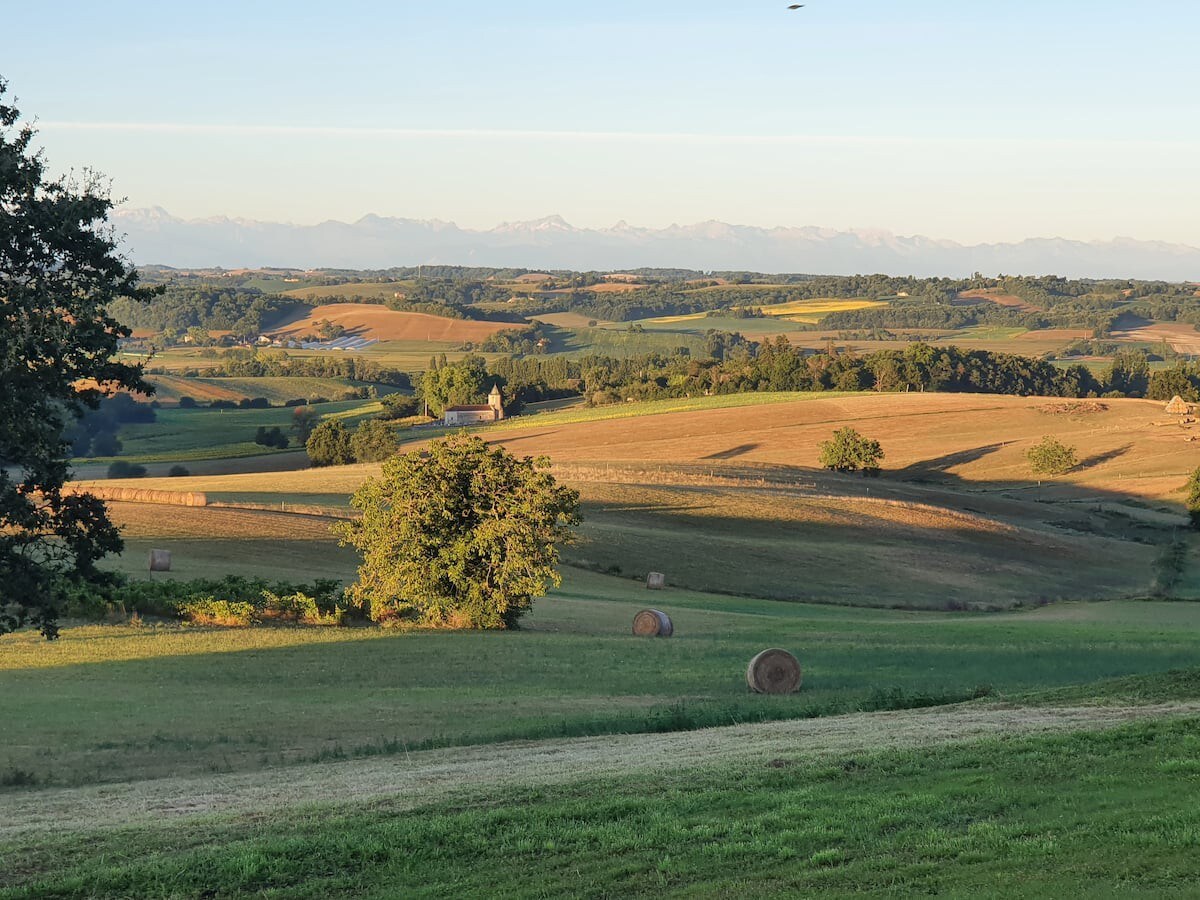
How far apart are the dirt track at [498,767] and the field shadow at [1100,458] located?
3497 inches

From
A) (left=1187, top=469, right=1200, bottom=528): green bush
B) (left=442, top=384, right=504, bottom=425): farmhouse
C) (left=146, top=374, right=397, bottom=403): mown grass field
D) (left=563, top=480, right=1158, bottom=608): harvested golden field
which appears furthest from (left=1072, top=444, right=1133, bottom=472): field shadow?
(left=146, top=374, right=397, bottom=403): mown grass field

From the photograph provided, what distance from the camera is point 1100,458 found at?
106 meters

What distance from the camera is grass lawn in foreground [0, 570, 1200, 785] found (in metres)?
22.8

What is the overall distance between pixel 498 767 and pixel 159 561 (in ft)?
94.8

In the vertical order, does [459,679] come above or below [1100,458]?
above

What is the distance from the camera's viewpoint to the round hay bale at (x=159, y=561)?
44.2 metres

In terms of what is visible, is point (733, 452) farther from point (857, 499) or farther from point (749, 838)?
point (749, 838)

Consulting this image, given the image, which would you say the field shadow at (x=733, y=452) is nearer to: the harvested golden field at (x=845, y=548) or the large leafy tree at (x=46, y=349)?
the harvested golden field at (x=845, y=548)

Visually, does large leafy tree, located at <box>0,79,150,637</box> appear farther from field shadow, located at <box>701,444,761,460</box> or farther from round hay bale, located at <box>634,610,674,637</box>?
field shadow, located at <box>701,444,761,460</box>

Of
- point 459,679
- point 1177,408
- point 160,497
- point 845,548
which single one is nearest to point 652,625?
point 459,679

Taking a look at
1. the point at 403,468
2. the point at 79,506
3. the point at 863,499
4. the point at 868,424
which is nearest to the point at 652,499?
the point at 863,499

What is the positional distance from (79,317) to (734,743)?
11.5 meters

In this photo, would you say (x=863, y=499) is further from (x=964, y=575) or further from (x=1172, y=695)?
(x=1172, y=695)

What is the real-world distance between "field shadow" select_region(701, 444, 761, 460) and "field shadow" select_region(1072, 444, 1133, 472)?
25597mm
